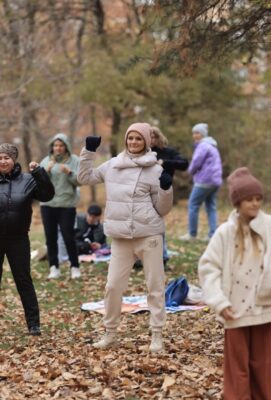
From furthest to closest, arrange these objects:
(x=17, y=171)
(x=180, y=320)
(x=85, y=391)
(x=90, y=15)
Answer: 1. (x=90, y=15)
2. (x=180, y=320)
3. (x=17, y=171)
4. (x=85, y=391)

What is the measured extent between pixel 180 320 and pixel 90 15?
23364mm

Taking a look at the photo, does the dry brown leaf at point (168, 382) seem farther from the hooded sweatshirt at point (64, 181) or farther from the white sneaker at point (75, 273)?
the white sneaker at point (75, 273)

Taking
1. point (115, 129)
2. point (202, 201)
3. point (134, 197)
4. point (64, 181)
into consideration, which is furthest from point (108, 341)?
point (115, 129)

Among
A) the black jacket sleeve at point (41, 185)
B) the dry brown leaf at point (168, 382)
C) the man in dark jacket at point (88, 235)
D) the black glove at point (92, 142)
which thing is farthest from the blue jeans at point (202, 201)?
the dry brown leaf at point (168, 382)

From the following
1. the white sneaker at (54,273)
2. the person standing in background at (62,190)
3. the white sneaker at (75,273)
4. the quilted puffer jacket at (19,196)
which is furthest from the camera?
the white sneaker at (54,273)

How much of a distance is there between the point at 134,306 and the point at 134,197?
3.00m

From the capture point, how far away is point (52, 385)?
6.03 metres

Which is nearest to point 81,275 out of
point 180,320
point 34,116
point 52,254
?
point 52,254

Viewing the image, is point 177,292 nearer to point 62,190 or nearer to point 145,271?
point 145,271

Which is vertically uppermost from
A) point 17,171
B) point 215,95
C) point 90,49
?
point 90,49

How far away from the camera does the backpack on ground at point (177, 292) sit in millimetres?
9180


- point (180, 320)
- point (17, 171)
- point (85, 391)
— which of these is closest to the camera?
point (85, 391)

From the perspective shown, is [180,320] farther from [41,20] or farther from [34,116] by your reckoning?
[34,116]

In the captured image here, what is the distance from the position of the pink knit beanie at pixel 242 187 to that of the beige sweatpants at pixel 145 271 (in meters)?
2.03
